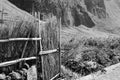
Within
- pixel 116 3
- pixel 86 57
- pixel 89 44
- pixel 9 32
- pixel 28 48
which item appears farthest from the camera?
pixel 116 3

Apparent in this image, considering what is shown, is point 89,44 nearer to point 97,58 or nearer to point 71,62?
point 97,58

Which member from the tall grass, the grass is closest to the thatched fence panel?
the tall grass

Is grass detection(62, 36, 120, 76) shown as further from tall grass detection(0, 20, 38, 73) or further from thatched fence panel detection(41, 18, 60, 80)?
tall grass detection(0, 20, 38, 73)

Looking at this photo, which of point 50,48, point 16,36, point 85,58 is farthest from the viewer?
point 85,58

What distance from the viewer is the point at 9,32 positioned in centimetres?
493

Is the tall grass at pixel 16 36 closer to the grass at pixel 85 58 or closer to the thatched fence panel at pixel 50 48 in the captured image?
the thatched fence panel at pixel 50 48

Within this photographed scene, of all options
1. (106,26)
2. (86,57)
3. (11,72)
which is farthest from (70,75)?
(106,26)

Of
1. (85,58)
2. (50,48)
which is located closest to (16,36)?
(50,48)

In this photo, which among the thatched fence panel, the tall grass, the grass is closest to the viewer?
the tall grass

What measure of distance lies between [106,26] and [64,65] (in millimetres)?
47622

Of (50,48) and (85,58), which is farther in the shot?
(85,58)

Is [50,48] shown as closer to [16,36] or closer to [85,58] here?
[16,36]

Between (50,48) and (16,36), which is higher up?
(16,36)

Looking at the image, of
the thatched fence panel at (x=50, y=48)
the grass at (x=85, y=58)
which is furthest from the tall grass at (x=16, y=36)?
the grass at (x=85, y=58)
